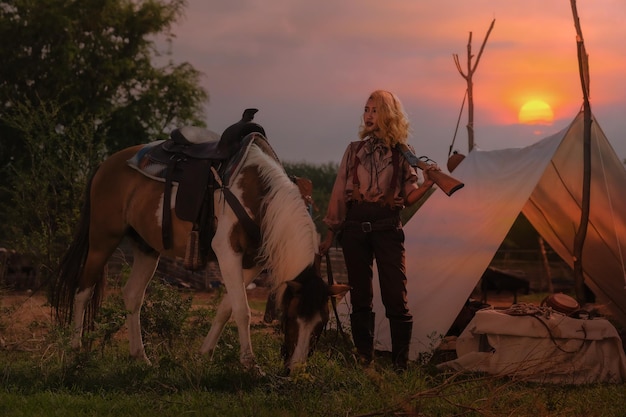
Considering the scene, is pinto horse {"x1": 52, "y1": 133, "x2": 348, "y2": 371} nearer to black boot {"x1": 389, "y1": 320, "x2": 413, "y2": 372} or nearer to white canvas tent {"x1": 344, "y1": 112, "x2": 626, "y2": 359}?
black boot {"x1": 389, "y1": 320, "x2": 413, "y2": 372}

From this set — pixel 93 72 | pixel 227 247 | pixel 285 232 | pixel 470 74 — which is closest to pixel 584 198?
pixel 285 232

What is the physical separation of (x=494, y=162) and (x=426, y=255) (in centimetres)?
116

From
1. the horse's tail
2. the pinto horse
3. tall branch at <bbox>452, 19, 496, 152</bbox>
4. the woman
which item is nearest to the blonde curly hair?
the woman

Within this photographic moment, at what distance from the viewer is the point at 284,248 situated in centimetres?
461

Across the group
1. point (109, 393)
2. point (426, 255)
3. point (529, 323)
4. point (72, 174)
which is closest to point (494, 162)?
point (426, 255)

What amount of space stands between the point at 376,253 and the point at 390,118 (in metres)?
0.86

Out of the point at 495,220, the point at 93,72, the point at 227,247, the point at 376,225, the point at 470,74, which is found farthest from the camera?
the point at 93,72

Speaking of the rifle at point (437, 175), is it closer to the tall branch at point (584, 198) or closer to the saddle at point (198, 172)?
the saddle at point (198, 172)

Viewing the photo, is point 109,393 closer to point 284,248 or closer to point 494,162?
point 284,248

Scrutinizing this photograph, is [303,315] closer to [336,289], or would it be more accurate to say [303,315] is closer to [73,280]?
[336,289]

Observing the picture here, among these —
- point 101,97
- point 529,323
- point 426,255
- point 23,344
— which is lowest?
point 23,344

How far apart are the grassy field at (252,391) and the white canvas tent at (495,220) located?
73cm

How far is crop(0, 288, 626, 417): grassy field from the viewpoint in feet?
12.8

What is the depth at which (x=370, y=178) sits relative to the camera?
5.08 meters
